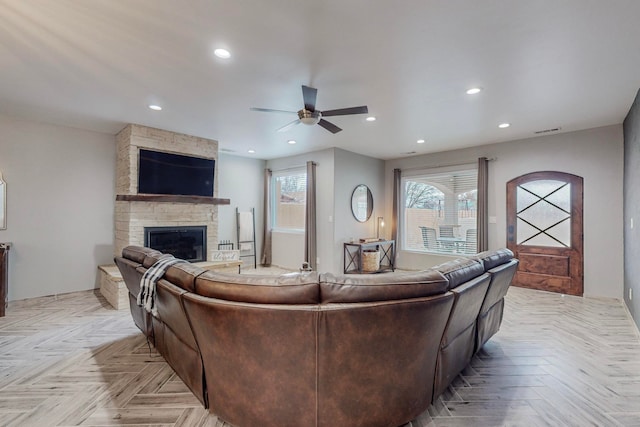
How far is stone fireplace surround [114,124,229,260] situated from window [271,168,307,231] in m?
1.95

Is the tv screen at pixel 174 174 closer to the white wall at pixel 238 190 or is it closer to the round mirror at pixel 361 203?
the white wall at pixel 238 190

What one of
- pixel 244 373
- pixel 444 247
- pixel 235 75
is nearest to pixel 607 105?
pixel 444 247

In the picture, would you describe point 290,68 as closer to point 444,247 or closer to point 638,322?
point 638,322

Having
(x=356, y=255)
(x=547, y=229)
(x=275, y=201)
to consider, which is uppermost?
(x=275, y=201)

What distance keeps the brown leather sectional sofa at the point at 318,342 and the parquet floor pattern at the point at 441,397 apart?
1.25ft

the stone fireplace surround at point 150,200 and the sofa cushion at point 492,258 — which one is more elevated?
the stone fireplace surround at point 150,200

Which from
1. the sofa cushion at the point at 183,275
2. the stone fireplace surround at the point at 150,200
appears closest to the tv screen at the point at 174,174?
the stone fireplace surround at the point at 150,200

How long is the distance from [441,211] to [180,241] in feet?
17.6

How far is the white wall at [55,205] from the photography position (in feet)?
14.1

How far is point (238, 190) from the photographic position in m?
6.98

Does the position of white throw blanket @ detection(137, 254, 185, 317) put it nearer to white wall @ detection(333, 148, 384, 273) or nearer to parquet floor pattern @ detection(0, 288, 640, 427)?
parquet floor pattern @ detection(0, 288, 640, 427)

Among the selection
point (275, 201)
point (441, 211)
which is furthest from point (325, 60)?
point (275, 201)

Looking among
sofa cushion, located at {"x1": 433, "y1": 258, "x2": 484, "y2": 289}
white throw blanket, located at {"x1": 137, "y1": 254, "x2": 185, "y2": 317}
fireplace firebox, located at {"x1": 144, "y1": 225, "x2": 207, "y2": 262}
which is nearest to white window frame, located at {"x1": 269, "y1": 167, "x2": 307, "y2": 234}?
fireplace firebox, located at {"x1": 144, "y1": 225, "x2": 207, "y2": 262}

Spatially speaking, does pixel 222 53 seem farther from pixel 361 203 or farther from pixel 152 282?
pixel 361 203
